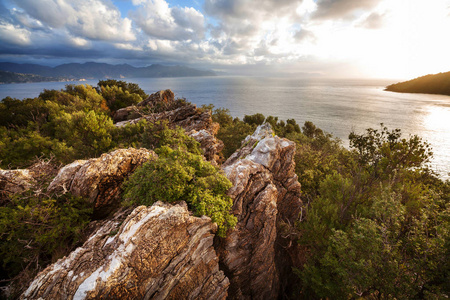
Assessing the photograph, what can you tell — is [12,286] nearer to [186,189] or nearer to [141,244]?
[141,244]

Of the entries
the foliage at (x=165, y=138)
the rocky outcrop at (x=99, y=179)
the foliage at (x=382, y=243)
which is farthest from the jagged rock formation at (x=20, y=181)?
the foliage at (x=382, y=243)

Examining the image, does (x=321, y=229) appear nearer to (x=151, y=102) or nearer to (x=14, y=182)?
(x=14, y=182)

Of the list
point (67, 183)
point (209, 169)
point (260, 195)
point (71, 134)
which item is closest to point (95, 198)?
point (67, 183)

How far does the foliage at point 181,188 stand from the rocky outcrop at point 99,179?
2171 millimetres

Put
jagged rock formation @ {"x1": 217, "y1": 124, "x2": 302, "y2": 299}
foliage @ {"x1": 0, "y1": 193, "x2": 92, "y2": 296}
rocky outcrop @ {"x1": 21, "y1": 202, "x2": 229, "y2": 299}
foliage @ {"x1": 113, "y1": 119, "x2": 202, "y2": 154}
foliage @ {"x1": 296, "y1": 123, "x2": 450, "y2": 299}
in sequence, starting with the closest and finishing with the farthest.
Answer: rocky outcrop @ {"x1": 21, "y1": 202, "x2": 229, "y2": 299} < foliage @ {"x1": 296, "y1": 123, "x2": 450, "y2": 299} < foliage @ {"x1": 0, "y1": 193, "x2": 92, "y2": 296} < jagged rock formation @ {"x1": 217, "y1": 124, "x2": 302, "y2": 299} < foliage @ {"x1": 113, "y1": 119, "x2": 202, "y2": 154}

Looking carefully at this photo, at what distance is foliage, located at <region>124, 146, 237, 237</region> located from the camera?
36.1ft

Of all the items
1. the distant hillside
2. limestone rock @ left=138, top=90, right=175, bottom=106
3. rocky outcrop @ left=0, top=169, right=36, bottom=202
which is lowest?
rocky outcrop @ left=0, top=169, right=36, bottom=202

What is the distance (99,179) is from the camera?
500 inches

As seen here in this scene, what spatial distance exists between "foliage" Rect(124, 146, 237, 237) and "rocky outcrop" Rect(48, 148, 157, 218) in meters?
2.17

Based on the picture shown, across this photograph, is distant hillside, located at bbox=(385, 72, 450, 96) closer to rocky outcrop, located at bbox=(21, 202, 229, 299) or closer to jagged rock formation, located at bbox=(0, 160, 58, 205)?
rocky outcrop, located at bbox=(21, 202, 229, 299)

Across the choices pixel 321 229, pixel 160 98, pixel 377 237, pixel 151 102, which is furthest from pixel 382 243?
pixel 151 102

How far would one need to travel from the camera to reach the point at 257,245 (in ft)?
46.5

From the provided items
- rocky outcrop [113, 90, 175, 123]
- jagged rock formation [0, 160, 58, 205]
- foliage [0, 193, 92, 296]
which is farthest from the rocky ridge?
rocky outcrop [113, 90, 175, 123]

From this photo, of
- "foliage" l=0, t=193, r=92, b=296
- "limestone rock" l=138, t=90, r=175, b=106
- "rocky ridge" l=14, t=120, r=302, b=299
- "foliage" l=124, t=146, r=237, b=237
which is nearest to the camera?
"rocky ridge" l=14, t=120, r=302, b=299
